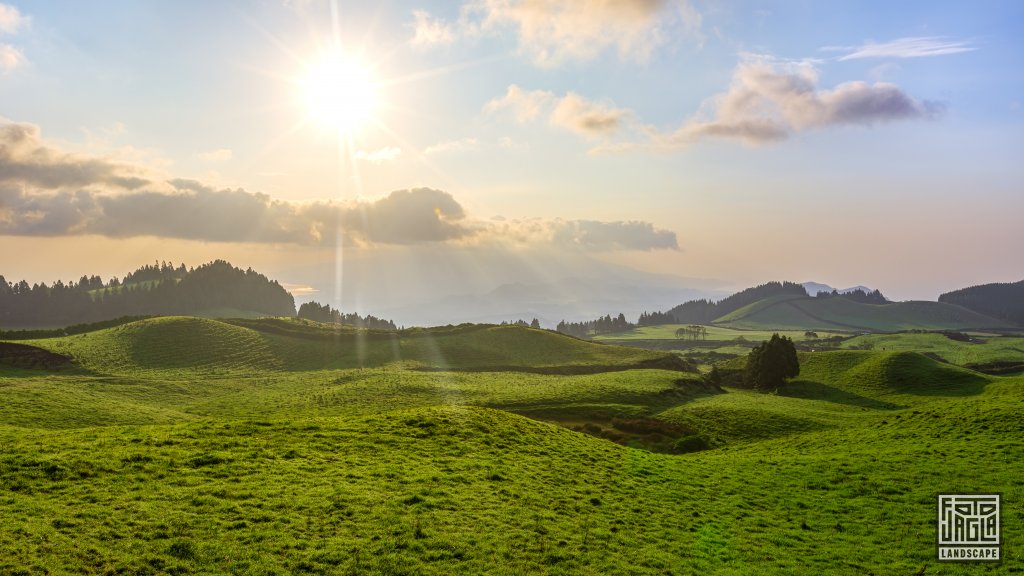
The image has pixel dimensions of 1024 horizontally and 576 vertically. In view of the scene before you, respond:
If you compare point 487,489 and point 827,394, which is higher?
point 487,489

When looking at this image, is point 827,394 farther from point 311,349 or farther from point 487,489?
point 311,349

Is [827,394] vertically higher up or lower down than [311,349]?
lower down

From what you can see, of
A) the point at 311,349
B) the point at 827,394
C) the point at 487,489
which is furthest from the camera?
the point at 311,349

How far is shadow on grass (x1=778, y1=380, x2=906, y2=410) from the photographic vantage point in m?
90.2

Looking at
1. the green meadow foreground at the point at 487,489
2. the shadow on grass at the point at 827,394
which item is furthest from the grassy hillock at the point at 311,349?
the green meadow foreground at the point at 487,489

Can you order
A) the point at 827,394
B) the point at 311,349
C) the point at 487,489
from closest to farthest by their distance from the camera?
the point at 487,489
the point at 827,394
the point at 311,349

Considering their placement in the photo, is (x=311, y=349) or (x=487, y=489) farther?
(x=311, y=349)

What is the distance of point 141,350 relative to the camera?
116 meters

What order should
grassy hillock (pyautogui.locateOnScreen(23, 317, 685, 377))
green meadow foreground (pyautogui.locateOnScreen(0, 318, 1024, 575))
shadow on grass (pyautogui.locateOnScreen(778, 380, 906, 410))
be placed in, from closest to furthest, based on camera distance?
green meadow foreground (pyautogui.locateOnScreen(0, 318, 1024, 575)), shadow on grass (pyautogui.locateOnScreen(778, 380, 906, 410)), grassy hillock (pyautogui.locateOnScreen(23, 317, 685, 377))

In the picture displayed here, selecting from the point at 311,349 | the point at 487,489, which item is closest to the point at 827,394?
the point at 487,489

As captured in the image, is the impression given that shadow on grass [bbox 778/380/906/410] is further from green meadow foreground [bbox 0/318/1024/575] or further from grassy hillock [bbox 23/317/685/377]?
grassy hillock [bbox 23/317/685/377]

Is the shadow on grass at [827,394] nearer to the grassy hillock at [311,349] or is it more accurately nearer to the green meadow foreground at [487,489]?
the green meadow foreground at [487,489]

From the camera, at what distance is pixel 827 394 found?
10025 cm

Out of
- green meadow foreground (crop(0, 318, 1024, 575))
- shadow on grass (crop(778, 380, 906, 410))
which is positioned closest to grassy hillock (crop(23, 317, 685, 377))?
shadow on grass (crop(778, 380, 906, 410))
